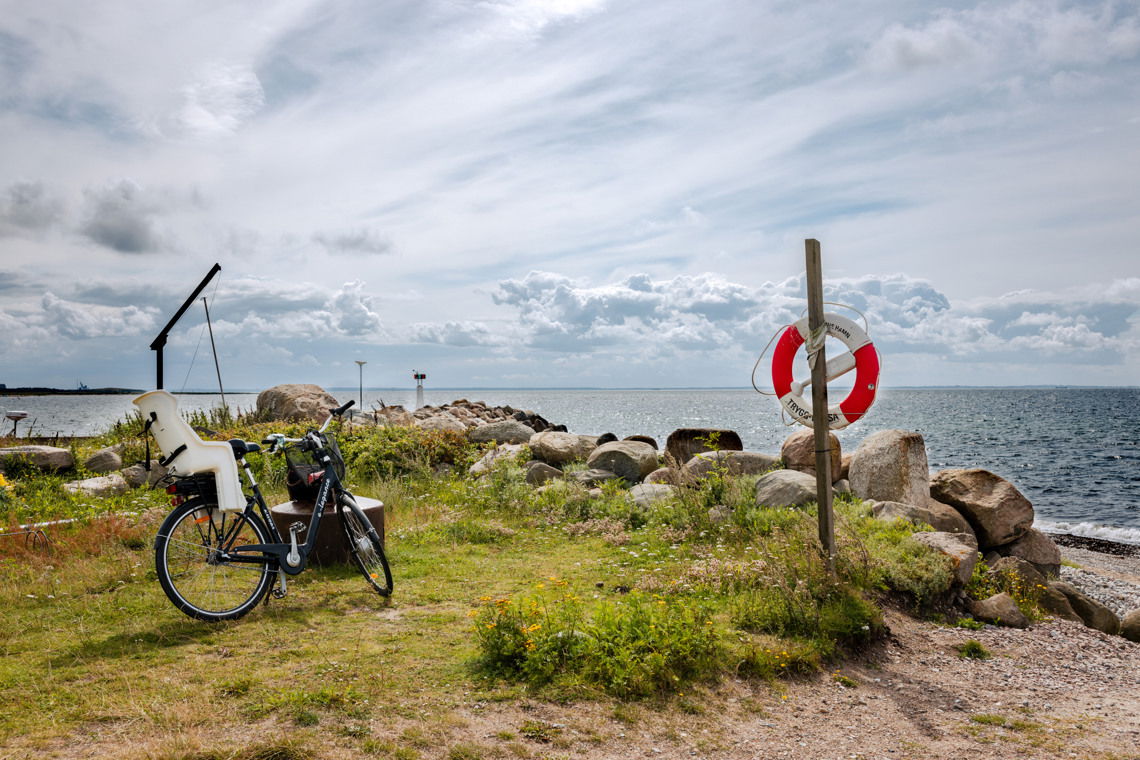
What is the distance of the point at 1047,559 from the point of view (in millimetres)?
11539

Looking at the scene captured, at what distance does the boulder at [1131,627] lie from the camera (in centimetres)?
875

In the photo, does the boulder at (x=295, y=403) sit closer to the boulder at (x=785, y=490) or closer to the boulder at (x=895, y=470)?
the boulder at (x=785, y=490)

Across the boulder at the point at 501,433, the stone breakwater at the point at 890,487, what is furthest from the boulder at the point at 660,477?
the boulder at the point at 501,433

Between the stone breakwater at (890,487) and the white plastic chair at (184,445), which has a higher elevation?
the white plastic chair at (184,445)

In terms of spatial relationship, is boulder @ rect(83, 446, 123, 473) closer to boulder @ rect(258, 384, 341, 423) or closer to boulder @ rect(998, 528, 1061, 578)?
boulder @ rect(258, 384, 341, 423)

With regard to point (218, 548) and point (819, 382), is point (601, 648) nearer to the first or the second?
point (218, 548)

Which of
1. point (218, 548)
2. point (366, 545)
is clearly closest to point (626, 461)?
point (366, 545)

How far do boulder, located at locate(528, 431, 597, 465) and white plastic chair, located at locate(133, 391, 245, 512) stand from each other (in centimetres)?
929

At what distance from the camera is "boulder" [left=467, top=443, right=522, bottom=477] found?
47.8ft

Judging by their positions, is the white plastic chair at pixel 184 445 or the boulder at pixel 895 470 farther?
the boulder at pixel 895 470

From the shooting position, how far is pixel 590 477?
1306cm

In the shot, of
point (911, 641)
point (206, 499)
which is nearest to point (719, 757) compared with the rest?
point (911, 641)

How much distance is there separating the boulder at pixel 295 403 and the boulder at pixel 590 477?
10710 mm

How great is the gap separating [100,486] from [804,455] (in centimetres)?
1147
